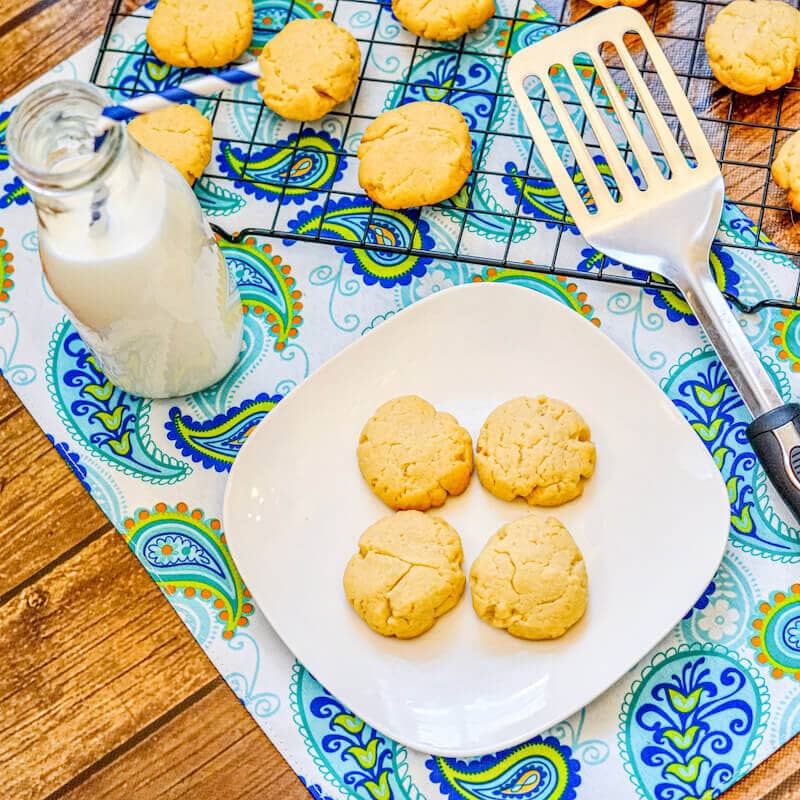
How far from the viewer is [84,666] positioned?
1148mm

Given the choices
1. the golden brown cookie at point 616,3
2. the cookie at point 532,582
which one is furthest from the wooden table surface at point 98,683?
the golden brown cookie at point 616,3

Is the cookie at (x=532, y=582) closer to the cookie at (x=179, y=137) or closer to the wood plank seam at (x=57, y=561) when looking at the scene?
the wood plank seam at (x=57, y=561)

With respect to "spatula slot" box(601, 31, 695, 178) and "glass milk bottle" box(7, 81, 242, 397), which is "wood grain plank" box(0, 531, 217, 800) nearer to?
"glass milk bottle" box(7, 81, 242, 397)

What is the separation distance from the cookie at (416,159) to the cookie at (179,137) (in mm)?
202

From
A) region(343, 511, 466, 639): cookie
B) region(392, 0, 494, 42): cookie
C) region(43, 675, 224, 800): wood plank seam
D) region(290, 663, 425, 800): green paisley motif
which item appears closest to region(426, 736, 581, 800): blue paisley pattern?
region(290, 663, 425, 800): green paisley motif

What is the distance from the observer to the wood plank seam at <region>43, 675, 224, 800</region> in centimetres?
112

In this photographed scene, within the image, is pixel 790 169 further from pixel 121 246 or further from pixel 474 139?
pixel 121 246

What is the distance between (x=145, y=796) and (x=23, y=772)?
0.14 meters

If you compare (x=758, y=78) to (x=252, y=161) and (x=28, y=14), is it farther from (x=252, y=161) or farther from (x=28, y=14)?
(x=28, y=14)

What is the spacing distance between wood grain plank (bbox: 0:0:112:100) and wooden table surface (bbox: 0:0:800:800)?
0.54 meters

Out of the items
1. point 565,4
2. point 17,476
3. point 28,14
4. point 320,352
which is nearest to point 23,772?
point 17,476

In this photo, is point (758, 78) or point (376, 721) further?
point (758, 78)

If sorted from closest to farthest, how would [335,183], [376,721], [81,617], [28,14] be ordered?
1. [376,721]
2. [81,617]
3. [335,183]
4. [28,14]

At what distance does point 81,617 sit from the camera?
3.83ft
